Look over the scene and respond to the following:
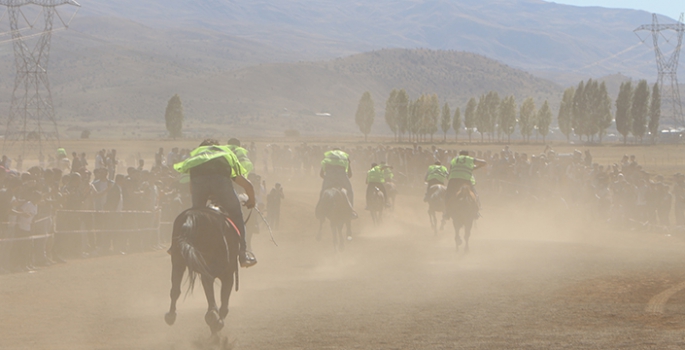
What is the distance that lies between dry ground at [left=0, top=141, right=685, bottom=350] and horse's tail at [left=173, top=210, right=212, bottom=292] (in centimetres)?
93

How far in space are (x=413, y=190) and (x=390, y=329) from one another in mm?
28162

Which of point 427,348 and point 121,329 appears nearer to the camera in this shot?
point 427,348

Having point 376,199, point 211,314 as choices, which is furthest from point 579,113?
point 211,314

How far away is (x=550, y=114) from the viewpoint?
10625 centimetres

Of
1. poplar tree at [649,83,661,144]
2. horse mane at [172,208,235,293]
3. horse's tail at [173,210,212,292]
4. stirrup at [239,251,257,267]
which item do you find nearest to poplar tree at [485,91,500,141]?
poplar tree at [649,83,661,144]

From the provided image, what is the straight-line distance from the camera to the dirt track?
9297mm

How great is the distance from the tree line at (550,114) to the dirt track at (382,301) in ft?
265

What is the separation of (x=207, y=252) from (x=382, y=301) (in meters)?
3.40

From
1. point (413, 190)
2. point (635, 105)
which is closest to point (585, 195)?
point (413, 190)

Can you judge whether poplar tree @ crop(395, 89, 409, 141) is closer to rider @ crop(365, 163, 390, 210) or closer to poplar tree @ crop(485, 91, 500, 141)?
poplar tree @ crop(485, 91, 500, 141)

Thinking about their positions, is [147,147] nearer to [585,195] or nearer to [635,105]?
[585,195]

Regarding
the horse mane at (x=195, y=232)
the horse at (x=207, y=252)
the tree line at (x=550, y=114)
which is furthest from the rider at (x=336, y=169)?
the tree line at (x=550, y=114)

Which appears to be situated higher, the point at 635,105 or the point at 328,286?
the point at 635,105

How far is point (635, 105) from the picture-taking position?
3767 inches
